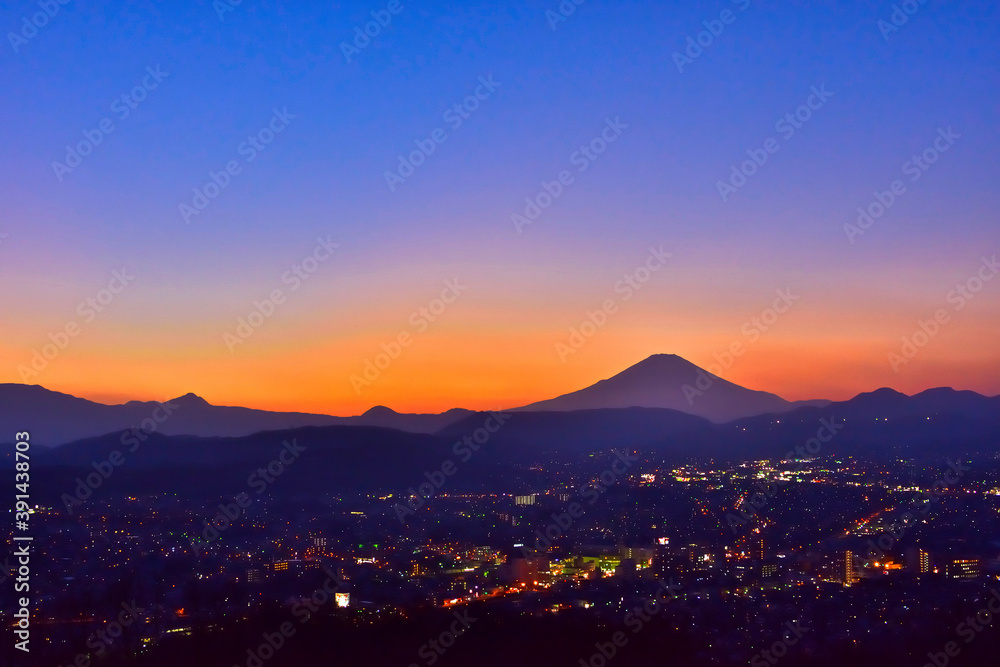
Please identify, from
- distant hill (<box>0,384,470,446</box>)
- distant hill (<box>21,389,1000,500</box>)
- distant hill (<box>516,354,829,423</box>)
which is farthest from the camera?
distant hill (<box>516,354,829,423</box>)

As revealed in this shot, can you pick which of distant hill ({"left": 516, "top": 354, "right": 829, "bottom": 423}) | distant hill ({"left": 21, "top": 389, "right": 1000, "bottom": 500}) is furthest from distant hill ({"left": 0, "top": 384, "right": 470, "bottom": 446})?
distant hill ({"left": 516, "top": 354, "right": 829, "bottom": 423})

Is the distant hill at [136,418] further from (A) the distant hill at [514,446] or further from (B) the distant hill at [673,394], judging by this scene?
(B) the distant hill at [673,394]

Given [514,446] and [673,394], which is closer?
[514,446]

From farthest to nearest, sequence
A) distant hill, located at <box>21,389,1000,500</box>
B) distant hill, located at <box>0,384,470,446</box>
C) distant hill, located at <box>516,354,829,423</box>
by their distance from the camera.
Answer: distant hill, located at <box>516,354,829,423</box> < distant hill, located at <box>0,384,470,446</box> < distant hill, located at <box>21,389,1000,500</box>

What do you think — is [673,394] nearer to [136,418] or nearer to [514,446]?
[514,446]

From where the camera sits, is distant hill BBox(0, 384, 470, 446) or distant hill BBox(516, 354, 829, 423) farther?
distant hill BBox(516, 354, 829, 423)

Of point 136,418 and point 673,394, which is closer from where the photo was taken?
point 136,418

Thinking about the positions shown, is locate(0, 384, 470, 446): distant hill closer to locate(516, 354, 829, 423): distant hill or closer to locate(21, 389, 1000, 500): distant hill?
locate(21, 389, 1000, 500): distant hill

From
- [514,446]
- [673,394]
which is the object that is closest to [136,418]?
[514,446]

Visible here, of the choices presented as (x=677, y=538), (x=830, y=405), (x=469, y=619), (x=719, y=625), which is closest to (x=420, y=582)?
(x=469, y=619)
